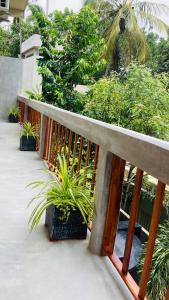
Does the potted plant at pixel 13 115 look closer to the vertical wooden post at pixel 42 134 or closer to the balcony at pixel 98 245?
the vertical wooden post at pixel 42 134

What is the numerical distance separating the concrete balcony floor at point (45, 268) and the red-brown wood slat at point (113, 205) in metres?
0.12

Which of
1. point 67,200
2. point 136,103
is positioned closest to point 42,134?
point 136,103

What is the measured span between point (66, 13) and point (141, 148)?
7325 mm

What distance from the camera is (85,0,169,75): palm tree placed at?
13797 millimetres

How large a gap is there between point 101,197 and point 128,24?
13.4m

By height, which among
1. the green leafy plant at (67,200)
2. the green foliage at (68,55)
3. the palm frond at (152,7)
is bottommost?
the green leafy plant at (67,200)

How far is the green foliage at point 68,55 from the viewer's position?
7.20m

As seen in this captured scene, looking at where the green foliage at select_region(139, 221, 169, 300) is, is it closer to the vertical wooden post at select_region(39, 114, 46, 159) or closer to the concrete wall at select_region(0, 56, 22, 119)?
the vertical wooden post at select_region(39, 114, 46, 159)

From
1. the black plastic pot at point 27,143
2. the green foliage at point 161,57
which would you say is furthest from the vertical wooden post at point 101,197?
the green foliage at point 161,57

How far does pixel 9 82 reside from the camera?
9.80m

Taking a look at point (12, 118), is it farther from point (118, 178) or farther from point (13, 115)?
point (118, 178)

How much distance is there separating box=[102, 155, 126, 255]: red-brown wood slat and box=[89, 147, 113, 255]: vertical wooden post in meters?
0.03

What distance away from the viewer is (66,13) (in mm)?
7969

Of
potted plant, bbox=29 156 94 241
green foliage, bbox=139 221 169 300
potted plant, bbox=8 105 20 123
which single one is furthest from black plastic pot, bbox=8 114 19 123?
potted plant, bbox=29 156 94 241
